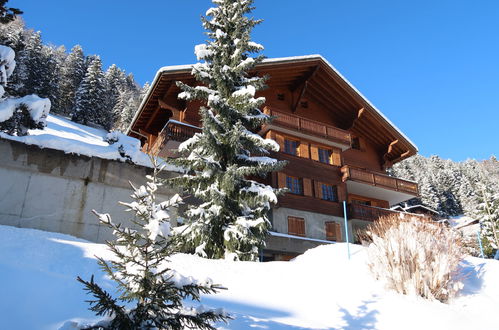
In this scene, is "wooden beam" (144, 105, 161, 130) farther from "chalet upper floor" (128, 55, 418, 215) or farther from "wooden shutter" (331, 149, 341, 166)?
"wooden shutter" (331, 149, 341, 166)

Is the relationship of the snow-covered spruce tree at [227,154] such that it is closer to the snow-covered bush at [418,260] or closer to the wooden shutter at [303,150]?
the snow-covered bush at [418,260]

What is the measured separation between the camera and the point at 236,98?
563 inches

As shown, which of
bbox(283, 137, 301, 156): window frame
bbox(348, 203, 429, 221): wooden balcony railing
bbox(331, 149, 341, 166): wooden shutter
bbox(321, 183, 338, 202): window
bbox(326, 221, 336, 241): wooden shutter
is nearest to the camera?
bbox(326, 221, 336, 241): wooden shutter

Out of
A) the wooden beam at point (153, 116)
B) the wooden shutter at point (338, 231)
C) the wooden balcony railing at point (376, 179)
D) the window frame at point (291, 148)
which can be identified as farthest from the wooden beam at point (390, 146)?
the wooden beam at point (153, 116)

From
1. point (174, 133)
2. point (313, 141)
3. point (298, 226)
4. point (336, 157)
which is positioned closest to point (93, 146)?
point (174, 133)

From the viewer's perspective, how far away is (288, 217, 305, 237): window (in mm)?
22172

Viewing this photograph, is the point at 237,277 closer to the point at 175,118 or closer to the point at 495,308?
the point at 495,308

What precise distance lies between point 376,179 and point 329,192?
4110 millimetres

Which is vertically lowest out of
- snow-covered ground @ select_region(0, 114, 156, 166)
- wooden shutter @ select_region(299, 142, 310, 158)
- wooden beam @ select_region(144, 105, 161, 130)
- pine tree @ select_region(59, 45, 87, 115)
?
snow-covered ground @ select_region(0, 114, 156, 166)

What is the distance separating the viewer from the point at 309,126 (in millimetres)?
25422

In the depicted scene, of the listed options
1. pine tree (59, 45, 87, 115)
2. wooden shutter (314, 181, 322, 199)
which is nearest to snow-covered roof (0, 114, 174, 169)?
wooden shutter (314, 181, 322, 199)

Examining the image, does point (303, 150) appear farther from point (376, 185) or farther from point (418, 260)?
point (418, 260)

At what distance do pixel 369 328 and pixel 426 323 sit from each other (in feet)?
4.97

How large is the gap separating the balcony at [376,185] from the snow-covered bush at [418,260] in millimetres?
15938
